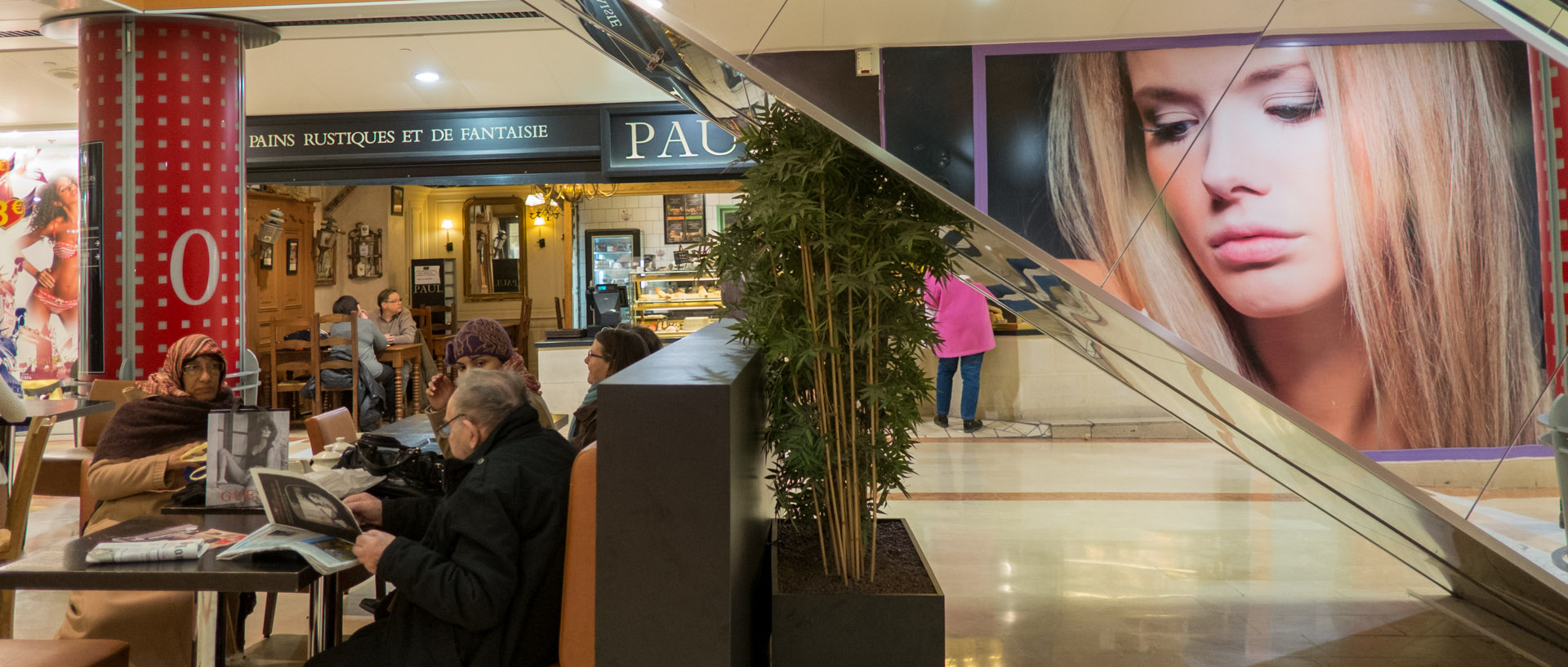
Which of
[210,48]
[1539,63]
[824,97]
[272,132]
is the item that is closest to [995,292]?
[824,97]

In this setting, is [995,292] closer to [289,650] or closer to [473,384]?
[473,384]

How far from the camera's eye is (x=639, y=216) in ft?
49.6

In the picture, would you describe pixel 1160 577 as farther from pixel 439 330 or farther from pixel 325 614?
pixel 439 330

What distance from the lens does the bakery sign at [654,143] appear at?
7430 millimetres

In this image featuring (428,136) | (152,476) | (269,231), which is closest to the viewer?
(152,476)

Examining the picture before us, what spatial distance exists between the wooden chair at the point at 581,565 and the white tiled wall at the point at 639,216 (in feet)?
42.4

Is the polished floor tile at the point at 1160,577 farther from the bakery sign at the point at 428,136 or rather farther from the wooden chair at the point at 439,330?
the wooden chair at the point at 439,330

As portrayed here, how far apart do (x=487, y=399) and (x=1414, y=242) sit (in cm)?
206

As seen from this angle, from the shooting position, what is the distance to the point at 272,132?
773cm

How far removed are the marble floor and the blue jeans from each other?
5.50 ft

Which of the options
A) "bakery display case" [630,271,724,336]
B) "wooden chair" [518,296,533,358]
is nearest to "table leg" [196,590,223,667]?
"bakery display case" [630,271,724,336]

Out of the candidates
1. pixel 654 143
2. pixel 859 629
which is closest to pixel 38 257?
pixel 654 143

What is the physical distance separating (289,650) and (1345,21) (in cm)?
363

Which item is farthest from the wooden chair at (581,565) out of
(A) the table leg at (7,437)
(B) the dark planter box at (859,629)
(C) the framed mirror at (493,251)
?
(C) the framed mirror at (493,251)
